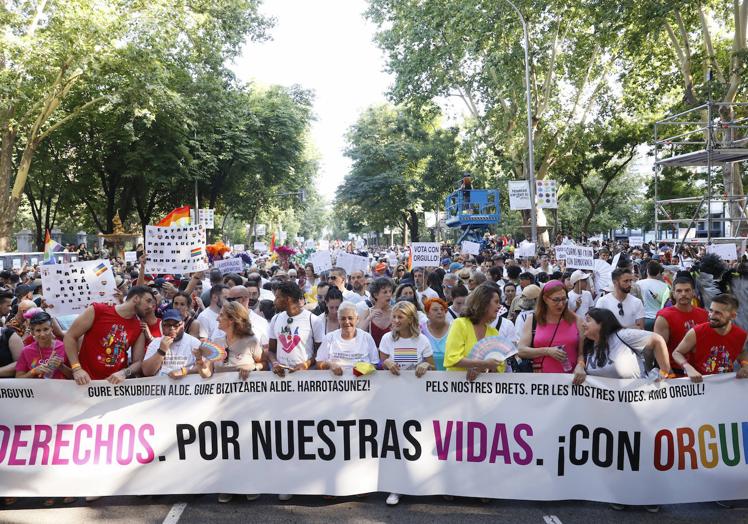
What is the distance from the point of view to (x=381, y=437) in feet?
18.1

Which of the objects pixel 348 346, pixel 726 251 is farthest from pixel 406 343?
pixel 726 251

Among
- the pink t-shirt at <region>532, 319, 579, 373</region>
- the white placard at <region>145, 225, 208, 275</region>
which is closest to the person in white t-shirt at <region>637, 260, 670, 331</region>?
the pink t-shirt at <region>532, 319, 579, 373</region>

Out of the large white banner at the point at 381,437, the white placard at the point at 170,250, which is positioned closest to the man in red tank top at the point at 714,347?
the large white banner at the point at 381,437

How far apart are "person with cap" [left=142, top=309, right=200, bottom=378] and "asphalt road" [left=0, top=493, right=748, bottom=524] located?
0.96 meters

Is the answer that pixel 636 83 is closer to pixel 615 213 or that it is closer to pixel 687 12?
pixel 687 12

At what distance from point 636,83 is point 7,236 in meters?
23.7

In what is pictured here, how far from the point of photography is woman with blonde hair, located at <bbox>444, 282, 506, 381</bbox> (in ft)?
17.9

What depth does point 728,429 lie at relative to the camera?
5367 mm

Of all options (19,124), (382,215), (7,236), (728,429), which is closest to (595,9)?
(728,429)

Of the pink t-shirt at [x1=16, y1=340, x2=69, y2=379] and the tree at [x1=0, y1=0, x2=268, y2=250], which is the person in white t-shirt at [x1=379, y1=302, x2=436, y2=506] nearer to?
the pink t-shirt at [x1=16, y1=340, x2=69, y2=379]

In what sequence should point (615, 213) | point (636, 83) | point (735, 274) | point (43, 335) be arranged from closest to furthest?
point (43, 335) → point (735, 274) → point (636, 83) → point (615, 213)

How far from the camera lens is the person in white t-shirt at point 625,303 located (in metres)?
7.48

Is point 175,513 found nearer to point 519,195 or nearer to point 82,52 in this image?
point 519,195

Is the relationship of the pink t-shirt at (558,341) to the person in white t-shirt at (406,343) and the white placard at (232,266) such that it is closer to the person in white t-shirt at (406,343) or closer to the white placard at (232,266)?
the person in white t-shirt at (406,343)
